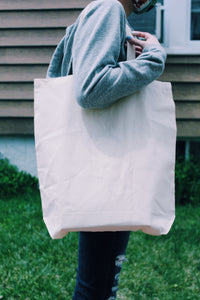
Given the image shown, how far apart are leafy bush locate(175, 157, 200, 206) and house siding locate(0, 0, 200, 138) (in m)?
0.38

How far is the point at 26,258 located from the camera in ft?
8.19

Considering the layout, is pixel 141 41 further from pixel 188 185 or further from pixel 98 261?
pixel 188 185

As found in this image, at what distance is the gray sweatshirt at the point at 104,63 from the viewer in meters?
1.05

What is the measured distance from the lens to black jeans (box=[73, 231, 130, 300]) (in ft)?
4.02

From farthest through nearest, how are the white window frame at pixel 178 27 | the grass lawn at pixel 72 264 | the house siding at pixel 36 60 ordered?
the house siding at pixel 36 60 → the white window frame at pixel 178 27 → the grass lawn at pixel 72 264

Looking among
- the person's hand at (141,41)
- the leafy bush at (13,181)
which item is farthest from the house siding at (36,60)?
the person's hand at (141,41)

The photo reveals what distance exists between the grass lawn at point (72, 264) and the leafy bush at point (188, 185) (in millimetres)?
461

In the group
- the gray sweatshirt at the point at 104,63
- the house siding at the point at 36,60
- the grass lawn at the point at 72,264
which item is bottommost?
the grass lawn at the point at 72,264

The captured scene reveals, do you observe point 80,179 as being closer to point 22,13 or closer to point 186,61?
point 186,61

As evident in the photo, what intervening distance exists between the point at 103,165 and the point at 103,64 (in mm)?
330

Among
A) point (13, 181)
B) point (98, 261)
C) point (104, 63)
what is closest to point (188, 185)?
point (13, 181)

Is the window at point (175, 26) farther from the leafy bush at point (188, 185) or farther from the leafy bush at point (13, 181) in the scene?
the leafy bush at point (13, 181)

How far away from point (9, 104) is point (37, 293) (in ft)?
7.48

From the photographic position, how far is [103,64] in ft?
3.44
